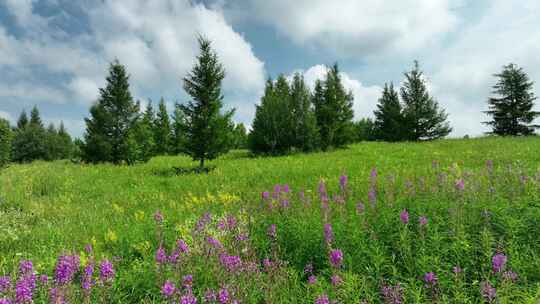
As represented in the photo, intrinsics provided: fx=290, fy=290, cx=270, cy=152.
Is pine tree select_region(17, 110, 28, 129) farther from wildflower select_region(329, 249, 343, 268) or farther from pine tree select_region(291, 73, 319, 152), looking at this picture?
wildflower select_region(329, 249, 343, 268)

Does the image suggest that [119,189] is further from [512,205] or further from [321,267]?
[512,205]

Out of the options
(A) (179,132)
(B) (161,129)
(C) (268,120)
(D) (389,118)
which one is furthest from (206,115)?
(D) (389,118)

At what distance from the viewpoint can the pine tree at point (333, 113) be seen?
81.3ft

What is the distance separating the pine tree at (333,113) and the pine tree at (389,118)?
1471 cm

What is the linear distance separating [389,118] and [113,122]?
3530 centimetres

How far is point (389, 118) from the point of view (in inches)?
1647

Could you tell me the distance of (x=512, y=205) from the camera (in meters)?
4.16

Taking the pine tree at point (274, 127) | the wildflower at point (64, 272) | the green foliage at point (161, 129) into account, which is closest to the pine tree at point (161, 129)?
the green foliage at point (161, 129)

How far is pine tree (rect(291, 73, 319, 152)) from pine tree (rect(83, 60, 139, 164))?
12.8m

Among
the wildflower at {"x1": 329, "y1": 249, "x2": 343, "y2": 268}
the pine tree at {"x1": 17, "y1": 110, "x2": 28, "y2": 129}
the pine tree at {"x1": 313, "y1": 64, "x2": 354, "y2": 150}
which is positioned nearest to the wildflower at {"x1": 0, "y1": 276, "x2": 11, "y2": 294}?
the wildflower at {"x1": 329, "y1": 249, "x2": 343, "y2": 268}

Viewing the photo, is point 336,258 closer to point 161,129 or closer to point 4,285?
point 4,285

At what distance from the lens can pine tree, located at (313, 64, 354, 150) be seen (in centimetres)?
2478

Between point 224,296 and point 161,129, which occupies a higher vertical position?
point 161,129

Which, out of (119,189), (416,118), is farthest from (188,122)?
(416,118)
